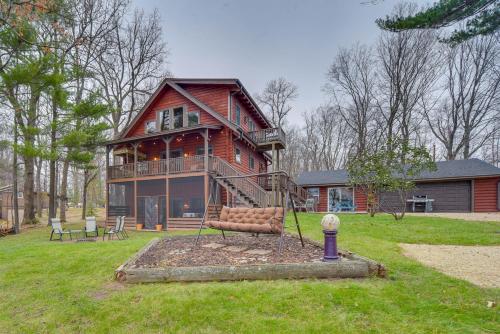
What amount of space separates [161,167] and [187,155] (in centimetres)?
228

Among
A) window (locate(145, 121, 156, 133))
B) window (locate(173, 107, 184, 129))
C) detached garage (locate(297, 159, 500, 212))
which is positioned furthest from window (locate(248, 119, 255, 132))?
detached garage (locate(297, 159, 500, 212))

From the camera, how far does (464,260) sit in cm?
548

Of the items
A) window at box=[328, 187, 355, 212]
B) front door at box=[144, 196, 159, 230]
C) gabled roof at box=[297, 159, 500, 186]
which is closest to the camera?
front door at box=[144, 196, 159, 230]

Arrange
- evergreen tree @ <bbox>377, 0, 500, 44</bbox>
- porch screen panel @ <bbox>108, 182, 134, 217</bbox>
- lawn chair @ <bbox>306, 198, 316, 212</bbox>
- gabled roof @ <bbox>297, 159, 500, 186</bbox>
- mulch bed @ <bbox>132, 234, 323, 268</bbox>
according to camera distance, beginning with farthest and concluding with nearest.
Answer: lawn chair @ <bbox>306, 198, 316, 212</bbox> < gabled roof @ <bbox>297, 159, 500, 186</bbox> < porch screen panel @ <bbox>108, 182, 134, 217</bbox> < evergreen tree @ <bbox>377, 0, 500, 44</bbox> < mulch bed @ <bbox>132, 234, 323, 268</bbox>

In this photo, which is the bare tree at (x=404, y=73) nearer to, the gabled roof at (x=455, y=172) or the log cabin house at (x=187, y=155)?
the gabled roof at (x=455, y=172)

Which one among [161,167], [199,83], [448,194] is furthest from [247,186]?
[448,194]

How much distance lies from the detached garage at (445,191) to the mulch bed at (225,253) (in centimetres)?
1220

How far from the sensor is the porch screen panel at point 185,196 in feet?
44.7

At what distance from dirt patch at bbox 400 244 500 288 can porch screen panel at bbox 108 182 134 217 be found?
1463cm

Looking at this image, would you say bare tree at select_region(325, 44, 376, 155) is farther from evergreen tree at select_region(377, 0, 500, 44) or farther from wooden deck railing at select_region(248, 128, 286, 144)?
evergreen tree at select_region(377, 0, 500, 44)

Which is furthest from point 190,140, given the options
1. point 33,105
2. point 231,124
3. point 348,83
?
point 348,83

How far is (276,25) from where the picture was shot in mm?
19578

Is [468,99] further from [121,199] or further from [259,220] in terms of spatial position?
[121,199]

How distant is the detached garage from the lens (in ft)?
55.2
